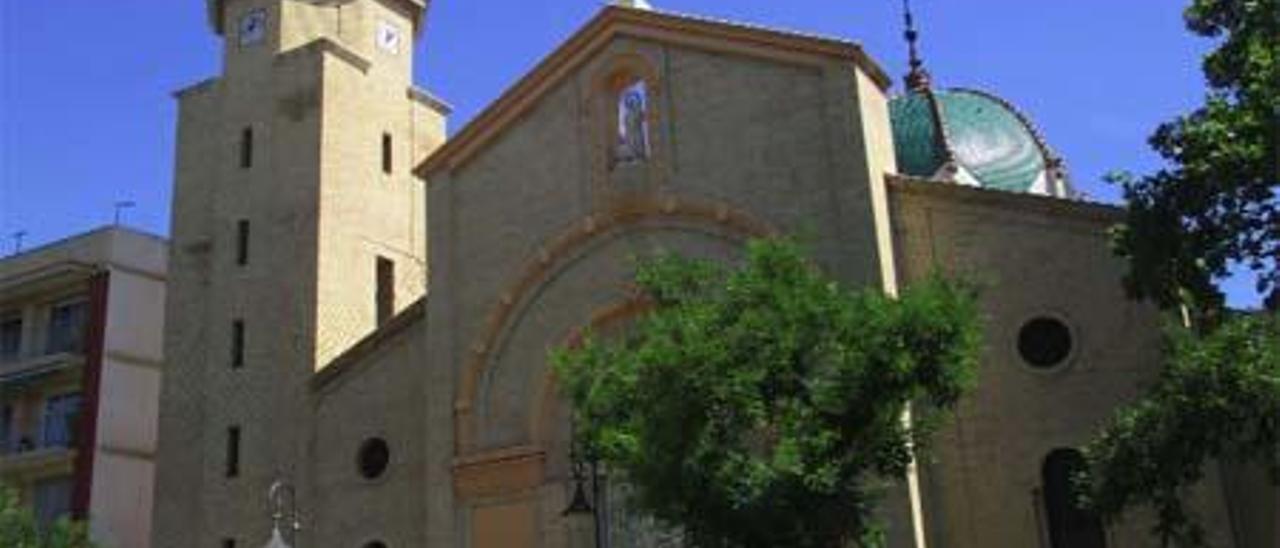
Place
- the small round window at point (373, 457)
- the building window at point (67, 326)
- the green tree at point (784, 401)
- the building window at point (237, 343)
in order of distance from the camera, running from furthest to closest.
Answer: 1. the building window at point (67, 326)
2. the building window at point (237, 343)
3. the small round window at point (373, 457)
4. the green tree at point (784, 401)

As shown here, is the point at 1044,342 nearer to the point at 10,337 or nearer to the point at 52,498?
the point at 52,498

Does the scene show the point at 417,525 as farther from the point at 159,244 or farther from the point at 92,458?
the point at 159,244

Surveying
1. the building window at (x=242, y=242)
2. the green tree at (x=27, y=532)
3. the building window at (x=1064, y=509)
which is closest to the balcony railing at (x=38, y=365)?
the building window at (x=242, y=242)

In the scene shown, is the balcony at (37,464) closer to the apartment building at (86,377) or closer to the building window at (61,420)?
the apartment building at (86,377)

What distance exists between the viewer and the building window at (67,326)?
37.5 metres

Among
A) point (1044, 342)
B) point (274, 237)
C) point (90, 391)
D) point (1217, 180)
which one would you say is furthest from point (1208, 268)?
point (90, 391)

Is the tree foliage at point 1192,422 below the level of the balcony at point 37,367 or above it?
below

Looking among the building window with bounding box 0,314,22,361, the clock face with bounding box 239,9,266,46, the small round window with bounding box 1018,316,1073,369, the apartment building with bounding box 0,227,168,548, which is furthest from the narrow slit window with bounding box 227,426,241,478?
the small round window with bounding box 1018,316,1073,369

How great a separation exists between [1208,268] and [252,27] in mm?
20507

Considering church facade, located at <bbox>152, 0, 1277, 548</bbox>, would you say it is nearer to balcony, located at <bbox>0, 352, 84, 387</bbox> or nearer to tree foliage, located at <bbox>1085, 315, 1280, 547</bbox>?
tree foliage, located at <bbox>1085, 315, 1280, 547</bbox>

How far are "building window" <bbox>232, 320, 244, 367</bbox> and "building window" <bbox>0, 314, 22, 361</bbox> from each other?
1090 cm

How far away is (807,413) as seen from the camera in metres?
17.7

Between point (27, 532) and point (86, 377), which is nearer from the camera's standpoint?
point (27, 532)

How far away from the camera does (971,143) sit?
107 feet
